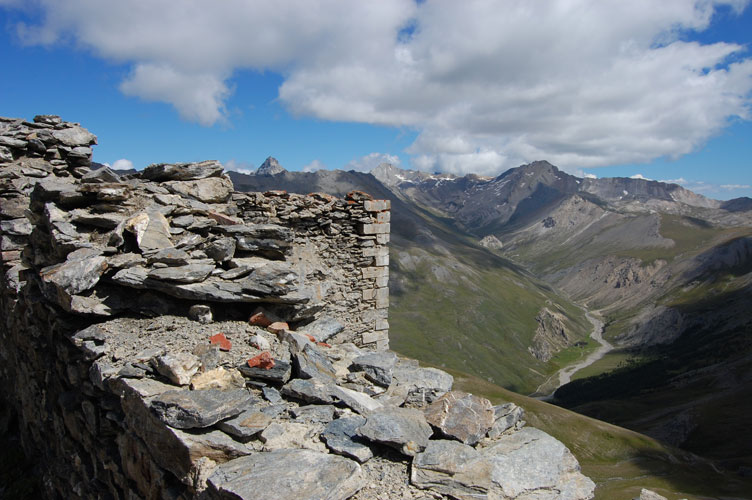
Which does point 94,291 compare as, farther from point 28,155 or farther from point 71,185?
point 28,155

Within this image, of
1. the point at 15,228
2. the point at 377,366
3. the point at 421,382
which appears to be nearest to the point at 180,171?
the point at 15,228

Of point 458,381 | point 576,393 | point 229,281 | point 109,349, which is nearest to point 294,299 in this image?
point 229,281

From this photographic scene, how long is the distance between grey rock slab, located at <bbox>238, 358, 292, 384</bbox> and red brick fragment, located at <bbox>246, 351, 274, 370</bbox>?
8cm

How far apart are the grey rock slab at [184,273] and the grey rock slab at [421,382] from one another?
5472 mm

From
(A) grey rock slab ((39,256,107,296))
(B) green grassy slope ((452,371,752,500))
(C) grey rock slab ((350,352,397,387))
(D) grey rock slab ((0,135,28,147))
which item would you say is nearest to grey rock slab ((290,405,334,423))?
(C) grey rock slab ((350,352,397,387))

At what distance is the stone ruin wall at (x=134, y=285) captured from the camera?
10.0m

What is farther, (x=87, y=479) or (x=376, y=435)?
(x=87, y=479)

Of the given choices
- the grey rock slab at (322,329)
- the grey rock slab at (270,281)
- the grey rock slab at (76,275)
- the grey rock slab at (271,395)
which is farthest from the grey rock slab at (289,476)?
the grey rock slab at (76,275)

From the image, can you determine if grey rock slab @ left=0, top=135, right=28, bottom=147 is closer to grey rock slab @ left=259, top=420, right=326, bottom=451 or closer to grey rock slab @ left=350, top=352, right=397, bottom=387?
grey rock slab @ left=350, top=352, right=397, bottom=387

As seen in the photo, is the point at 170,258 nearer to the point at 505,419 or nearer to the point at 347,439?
the point at 347,439

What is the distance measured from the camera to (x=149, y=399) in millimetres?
8734

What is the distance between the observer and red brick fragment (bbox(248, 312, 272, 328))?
40.1 ft

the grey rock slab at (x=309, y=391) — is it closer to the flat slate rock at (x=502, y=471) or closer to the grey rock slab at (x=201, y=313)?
the flat slate rock at (x=502, y=471)

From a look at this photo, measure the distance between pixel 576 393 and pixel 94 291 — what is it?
8208 inches
